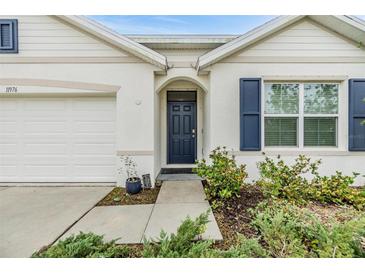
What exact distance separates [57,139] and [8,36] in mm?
2840

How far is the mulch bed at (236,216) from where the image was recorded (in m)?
3.20

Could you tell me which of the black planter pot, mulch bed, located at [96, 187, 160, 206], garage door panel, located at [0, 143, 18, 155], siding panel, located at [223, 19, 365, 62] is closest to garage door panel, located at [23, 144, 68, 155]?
garage door panel, located at [0, 143, 18, 155]

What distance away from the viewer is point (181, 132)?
760 centimetres

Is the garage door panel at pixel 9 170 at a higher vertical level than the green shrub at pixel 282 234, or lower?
higher

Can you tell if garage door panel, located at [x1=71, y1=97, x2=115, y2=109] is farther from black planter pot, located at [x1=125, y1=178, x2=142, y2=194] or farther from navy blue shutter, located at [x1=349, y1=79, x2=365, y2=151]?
navy blue shutter, located at [x1=349, y1=79, x2=365, y2=151]

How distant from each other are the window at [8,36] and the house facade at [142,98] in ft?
0.08

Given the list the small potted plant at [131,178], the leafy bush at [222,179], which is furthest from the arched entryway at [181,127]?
→ the leafy bush at [222,179]

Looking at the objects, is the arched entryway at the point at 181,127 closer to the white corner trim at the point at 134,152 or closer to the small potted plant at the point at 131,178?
the white corner trim at the point at 134,152

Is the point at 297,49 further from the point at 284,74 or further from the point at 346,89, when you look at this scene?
the point at 346,89

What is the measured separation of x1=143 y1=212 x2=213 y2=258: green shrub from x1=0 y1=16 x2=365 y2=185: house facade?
3111 mm

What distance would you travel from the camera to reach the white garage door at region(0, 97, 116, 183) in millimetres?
5977

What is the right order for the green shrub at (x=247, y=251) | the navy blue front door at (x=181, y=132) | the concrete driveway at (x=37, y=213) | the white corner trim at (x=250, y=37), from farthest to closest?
the navy blue front door at (x=181, y=132)
the white corner trim at (x=250, y=37)
the concrete driveway at (x=37, y=213)
the green shrub at (x=247, y=251)
